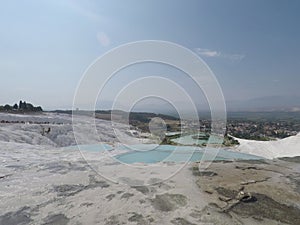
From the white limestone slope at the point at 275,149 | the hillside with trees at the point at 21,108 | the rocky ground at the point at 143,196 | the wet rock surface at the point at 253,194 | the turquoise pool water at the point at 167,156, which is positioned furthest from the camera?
the hillside with trees at the point at 21,108

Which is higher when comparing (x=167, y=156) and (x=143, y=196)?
(x=143, y=196)

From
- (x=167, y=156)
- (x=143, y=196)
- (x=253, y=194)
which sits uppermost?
(x=143, y=196)

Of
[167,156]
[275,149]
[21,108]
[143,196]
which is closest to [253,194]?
[143,196]

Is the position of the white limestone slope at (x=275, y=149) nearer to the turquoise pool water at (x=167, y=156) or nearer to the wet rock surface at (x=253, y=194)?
the turquoise pool water at (x=167, y=156)

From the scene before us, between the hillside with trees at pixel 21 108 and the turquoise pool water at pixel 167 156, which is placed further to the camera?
the hillside with trees at pixel 21 108

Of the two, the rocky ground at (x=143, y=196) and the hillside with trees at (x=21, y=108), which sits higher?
the hillside with trees at (x=21, y=108)

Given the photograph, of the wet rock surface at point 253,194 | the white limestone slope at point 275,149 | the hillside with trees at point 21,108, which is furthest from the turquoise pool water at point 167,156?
the hillside with trees at point 21,108

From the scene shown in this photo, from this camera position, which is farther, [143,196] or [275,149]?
[275,149]

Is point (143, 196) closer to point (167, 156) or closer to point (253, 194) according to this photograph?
point (253, 194)

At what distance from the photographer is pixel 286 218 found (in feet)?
18.6

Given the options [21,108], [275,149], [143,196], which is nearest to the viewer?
[143,196]

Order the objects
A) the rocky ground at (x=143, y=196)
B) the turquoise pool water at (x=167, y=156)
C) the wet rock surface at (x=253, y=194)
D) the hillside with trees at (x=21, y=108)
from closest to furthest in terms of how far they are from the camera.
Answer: the rocky ground at (x=143, y=196) < the wet rock surface at (x=253, y=194) < the turquoise pool water at (x=167, y=156) < the hillside with trees at (x=21, y=108)

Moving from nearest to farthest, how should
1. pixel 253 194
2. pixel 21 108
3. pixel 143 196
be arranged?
pixel 143 196 → pixel 253 194 → pixel 21 108

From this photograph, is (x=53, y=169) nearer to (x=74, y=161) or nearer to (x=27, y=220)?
(x=74, y=161)
